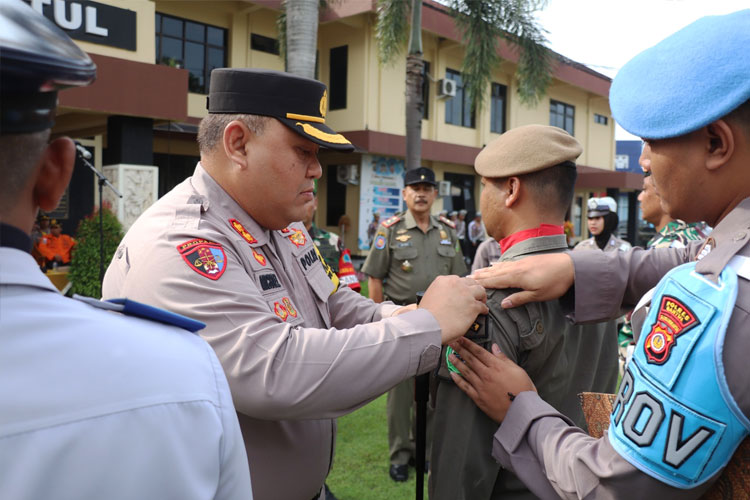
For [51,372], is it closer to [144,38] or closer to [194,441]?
[194,441]

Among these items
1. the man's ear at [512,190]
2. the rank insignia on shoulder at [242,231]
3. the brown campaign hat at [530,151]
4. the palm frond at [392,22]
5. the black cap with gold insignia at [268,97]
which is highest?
the palm frond at [392,22]

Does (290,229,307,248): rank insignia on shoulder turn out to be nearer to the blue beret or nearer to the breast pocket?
the blue beret

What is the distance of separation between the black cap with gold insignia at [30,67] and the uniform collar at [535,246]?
1467 millimetres

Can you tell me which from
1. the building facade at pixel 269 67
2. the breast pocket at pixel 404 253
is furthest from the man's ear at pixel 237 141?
the building facade at pixel 269 67

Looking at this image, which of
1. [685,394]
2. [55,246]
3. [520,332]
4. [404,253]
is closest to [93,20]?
[55,246]

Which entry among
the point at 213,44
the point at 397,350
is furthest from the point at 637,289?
the point at 213,44

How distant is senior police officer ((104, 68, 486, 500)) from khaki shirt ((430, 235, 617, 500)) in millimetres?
187

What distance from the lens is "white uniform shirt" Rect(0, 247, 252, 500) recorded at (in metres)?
0.69

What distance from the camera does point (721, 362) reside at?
0.95 meters

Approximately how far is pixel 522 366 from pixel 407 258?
154 inches

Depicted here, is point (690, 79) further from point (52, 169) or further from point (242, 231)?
point (242, 231)

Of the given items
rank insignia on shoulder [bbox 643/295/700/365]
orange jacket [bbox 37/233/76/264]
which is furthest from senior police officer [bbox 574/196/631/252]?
orange jacket [bbox 37/233/76/264]

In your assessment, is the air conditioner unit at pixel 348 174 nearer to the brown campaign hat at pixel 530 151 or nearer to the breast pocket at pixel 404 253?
the breast pocket at pixel 404 253

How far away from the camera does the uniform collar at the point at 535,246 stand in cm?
189
